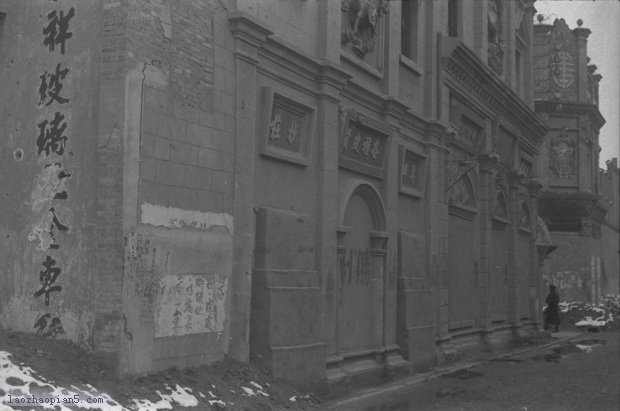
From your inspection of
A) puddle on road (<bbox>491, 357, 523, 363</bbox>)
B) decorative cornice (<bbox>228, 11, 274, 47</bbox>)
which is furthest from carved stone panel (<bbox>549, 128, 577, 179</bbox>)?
decorative cornice (<bbox>228, 11, 274, 47</bbox>)

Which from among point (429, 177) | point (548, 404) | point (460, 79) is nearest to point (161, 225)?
point (548, 404)

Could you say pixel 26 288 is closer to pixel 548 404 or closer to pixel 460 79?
pixel 548 404

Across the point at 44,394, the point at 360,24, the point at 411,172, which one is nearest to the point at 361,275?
the point at 411,172

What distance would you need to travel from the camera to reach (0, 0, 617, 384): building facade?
9172mm

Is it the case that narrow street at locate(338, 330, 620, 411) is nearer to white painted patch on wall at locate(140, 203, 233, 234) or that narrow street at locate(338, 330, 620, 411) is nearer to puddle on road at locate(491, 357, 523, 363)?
puddle on road at locate(491, 357, 523, 363)

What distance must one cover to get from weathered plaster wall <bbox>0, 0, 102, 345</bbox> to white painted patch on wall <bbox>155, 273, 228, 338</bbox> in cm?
86

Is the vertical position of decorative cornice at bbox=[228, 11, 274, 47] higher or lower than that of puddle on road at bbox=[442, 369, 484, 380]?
higher

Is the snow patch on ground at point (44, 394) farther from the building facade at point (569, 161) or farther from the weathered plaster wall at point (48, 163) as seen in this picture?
the building facade at point (569, 161)

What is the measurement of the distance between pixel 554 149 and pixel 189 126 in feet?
121

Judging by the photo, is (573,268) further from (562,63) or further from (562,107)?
(562,63)

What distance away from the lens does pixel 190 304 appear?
9867 millimetres

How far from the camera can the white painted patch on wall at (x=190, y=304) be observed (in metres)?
9.46

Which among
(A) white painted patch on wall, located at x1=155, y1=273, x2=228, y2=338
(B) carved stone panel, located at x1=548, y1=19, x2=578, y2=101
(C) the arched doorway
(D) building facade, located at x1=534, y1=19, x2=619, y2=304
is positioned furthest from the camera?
(B) carved stone panel, located at x1=548, y1=19, x2=578, y2=101

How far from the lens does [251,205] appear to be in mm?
11164
